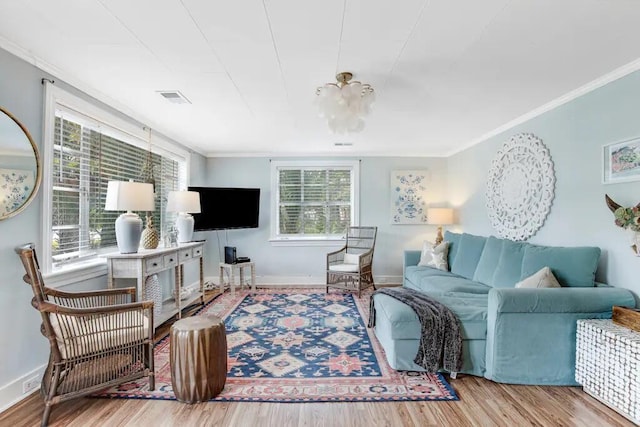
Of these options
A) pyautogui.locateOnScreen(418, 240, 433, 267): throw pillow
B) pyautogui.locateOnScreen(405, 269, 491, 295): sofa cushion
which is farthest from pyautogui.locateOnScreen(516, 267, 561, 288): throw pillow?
pyautogui.locateOnScreen(418, 240, 433, 267): throw pillow

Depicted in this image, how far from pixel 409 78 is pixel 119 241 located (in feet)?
9.42

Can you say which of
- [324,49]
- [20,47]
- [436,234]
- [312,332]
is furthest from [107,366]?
[436,234]

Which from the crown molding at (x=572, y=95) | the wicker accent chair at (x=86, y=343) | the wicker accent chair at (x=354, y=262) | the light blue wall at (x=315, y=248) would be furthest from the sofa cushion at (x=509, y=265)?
the wicker accent chair at (x=86, y=343)

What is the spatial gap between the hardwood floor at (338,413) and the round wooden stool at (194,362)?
8 cm

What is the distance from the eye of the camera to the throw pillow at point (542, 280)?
269 centimetres

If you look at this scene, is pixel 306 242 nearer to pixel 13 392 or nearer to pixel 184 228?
pixel 184 228

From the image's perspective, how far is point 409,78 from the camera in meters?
2.69

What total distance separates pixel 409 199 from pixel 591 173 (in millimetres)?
3110

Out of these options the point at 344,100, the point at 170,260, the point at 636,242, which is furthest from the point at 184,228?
the point at 636,242

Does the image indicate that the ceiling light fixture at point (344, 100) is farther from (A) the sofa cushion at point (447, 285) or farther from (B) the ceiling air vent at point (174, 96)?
(A) the sofa cushion at point (447, 285)

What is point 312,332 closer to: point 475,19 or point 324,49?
point 324,49

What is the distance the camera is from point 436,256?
462 centimetres

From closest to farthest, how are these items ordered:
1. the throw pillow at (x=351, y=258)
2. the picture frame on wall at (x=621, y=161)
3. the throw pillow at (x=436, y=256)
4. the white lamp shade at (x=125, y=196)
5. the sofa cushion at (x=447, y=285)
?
the picture frame on wall at (x=621, y=161)
the white lamp shade at (x=125, y=196)
the sofa cushion at (x=447, y=285)
the throw pillow at (x=436, y=256)
the throw pillow at (x=351, y=258)

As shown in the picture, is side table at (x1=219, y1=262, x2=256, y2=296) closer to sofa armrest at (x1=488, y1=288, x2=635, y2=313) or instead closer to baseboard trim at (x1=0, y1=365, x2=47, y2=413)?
baseboard trim at (x1=0, y1=365, x2=47, y2=413)
